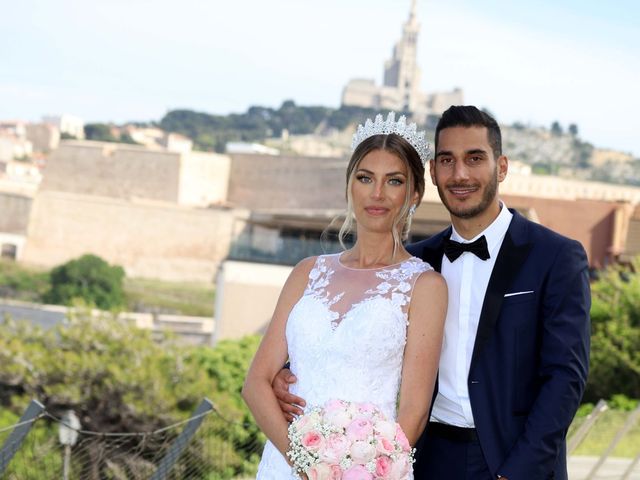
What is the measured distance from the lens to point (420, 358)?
8.18ft

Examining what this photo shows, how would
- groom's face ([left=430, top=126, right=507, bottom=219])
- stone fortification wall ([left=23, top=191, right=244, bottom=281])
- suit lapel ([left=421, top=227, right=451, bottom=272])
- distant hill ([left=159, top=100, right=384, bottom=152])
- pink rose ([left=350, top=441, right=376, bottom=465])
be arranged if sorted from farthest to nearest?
distant hill ([left=159, top=100, right=384, bottom=152]) → stone fortification wall ([left=23, top=191, right=244, bottom=281]) → suit lapel ([left=421, top=227, right=451, bottom=272]) → groom's face ([left=430, top=126, right=507, bottom=219]) → pink rose ([left=350, top=441, right=376, bottom=465])

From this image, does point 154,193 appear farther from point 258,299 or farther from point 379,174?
point 379,174

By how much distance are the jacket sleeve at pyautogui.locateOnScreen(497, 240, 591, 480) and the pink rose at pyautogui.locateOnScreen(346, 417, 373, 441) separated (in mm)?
391

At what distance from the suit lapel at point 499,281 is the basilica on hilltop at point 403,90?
12611 cm

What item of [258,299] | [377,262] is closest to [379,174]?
[377,262]

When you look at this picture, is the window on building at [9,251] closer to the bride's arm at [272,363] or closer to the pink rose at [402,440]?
the bride's arm at [272,363]

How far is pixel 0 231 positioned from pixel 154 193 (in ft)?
29.7

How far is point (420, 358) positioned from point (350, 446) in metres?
0.32

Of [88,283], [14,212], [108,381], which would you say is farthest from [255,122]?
[108,381]

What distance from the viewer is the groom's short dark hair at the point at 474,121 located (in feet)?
8.96

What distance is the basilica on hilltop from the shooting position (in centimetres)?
13950

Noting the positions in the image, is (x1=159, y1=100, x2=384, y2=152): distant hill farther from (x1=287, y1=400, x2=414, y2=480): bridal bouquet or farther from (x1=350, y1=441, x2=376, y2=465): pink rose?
(x1=350, y1=441, x2=376, y2=465): pink rose

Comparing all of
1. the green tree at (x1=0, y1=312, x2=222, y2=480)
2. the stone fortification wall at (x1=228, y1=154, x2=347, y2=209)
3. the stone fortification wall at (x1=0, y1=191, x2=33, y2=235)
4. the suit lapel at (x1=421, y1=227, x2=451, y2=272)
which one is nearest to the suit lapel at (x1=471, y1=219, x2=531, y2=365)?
the suit lapel at (x1=421, y1=227, x2=451, y2=272)

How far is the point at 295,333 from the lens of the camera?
2666 millimetres
